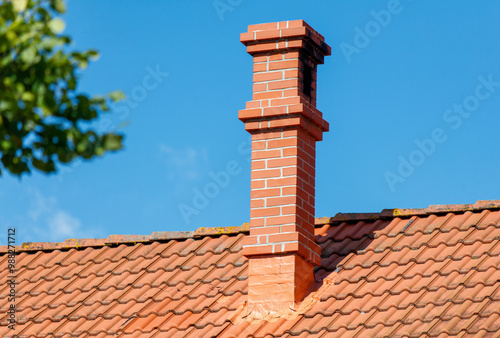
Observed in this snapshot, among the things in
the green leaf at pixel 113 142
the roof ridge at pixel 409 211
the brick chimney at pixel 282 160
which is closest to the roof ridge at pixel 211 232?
the roof ridge at pixel 409 211

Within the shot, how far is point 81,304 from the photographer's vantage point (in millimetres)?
10305

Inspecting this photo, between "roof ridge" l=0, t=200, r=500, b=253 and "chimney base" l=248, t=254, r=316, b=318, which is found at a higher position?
"roof ridge" l=0, t=200, r=500, b=253

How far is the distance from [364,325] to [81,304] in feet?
10.6

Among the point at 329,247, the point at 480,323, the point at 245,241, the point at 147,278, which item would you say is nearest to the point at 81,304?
the point at 147,278

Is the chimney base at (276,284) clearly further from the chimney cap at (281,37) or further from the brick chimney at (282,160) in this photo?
the chimney cap at (281,37)

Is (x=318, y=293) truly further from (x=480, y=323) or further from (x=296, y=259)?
(x=480, y=323)

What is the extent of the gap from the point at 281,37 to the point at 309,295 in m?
2.63

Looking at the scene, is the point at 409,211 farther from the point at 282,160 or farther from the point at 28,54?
the point at 28,54

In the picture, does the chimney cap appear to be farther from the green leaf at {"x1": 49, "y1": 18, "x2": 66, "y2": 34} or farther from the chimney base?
the green leaf at {"x1": 49, "y1": 18, "x2": 66, "y2": 34}

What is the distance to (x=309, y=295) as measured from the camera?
369 inches

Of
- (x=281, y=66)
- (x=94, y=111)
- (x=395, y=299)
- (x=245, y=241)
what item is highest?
(x=281, y=66)

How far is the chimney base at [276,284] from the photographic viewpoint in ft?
30.3

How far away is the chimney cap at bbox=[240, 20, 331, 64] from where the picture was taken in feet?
32.7

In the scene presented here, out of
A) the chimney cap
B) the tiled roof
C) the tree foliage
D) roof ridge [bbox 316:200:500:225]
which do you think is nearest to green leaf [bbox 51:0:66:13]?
the tree foliage
